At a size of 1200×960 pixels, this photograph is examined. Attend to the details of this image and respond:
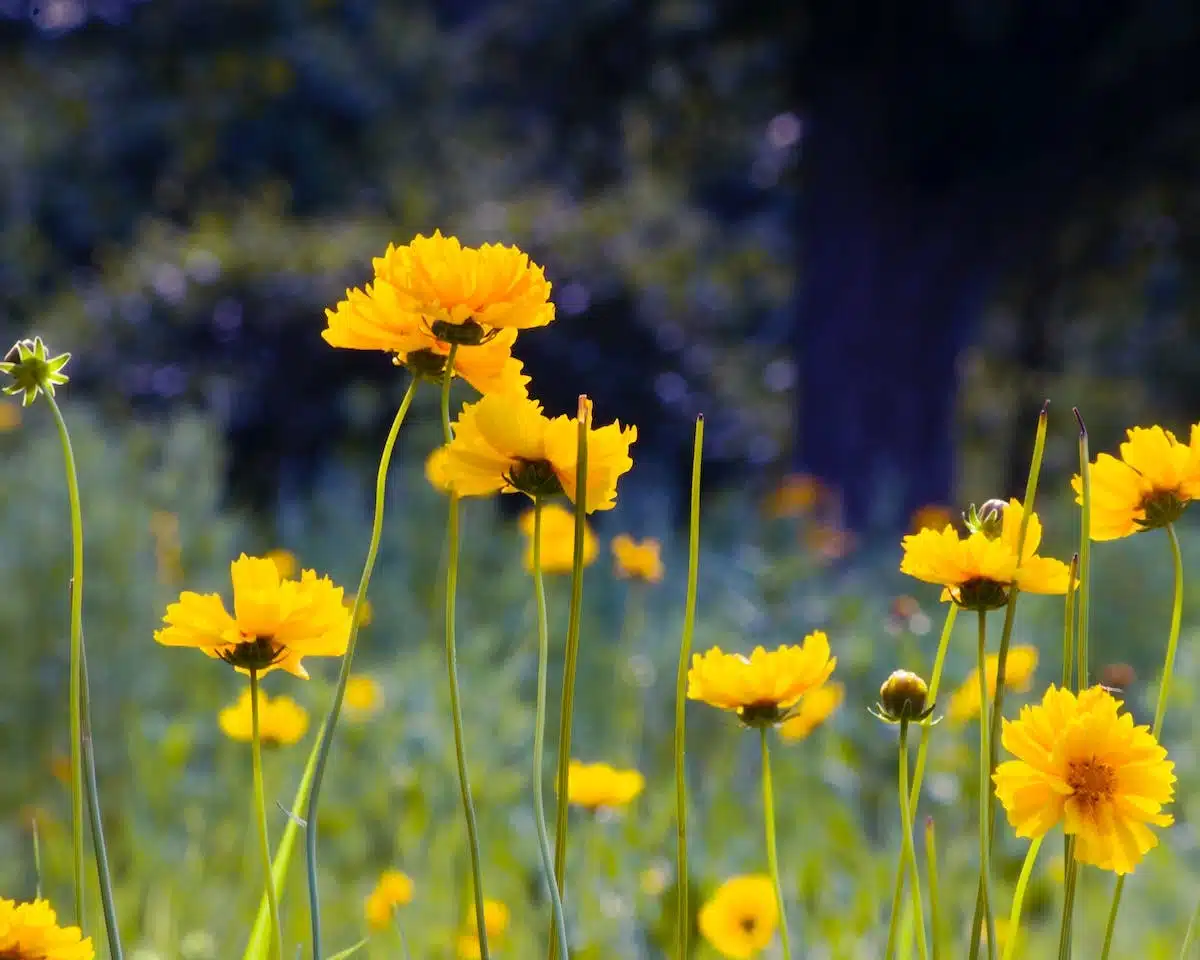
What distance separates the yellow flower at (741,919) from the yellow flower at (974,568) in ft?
1.93

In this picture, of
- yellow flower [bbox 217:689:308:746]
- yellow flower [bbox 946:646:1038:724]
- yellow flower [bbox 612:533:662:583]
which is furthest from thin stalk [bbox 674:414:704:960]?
yellow flower [bbox 612:533:662:583]

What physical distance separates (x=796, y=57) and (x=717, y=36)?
1.22ft

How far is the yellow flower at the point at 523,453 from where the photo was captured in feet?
2.19

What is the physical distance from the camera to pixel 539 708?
25.9 inches

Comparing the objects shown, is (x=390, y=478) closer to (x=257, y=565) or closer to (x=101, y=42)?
(x=257, y=565)

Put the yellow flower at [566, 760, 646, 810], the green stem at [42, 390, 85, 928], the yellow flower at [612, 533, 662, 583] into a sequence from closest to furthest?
the green stem at [42, 390, 85, 928] < the yellow flower at [566, 760, 646, 810] < the yellow flower at [612, 533, 662, 583]

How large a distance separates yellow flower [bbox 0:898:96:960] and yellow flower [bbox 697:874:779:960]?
68 centimetres

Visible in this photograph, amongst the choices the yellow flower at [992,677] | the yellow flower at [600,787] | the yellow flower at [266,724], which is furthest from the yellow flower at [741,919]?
the yellow flower at [266,724]

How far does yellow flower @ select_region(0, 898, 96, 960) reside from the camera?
63cm

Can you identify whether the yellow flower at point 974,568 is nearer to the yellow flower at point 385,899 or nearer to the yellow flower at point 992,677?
the yellow flower at point 992,677

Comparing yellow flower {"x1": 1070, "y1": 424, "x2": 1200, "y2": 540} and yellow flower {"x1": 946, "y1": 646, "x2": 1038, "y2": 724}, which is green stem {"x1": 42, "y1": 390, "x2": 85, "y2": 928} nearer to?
yellow flower {"x1": 1070, "y1": 424, "x2": 1200, "y2": 540}

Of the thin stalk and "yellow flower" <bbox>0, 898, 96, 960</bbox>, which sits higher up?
the thin stalk

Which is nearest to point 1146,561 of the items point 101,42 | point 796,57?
point 796,57

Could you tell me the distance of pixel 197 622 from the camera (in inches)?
27.9
